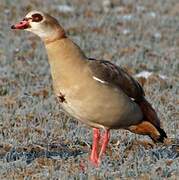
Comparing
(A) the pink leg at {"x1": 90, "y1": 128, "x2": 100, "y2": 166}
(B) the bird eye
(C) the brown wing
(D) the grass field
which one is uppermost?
(B) the bird eye

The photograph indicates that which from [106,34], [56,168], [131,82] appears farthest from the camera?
[106,34]

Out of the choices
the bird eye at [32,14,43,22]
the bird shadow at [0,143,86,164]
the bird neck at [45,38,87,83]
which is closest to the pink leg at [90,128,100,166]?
the bird shadow at [0,143,86,164]

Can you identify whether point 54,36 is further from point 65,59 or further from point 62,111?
point 62,111

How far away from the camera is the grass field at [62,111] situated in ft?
22.3

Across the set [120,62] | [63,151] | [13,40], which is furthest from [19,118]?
[13,40]

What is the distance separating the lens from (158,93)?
11016 mm

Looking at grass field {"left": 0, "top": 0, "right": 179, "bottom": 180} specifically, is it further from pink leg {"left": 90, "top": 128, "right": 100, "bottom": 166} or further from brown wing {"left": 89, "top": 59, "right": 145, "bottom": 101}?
brown wing {"left": 89, "top": 59, "right": 145, "bottom": 101}

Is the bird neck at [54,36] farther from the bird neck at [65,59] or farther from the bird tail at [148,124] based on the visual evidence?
the bird tail at [148,124]

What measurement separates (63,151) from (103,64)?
128cm

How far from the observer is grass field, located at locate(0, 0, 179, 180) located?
679 centimetres

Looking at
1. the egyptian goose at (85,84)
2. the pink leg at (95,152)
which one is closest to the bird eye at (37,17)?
the egyptian goose at (85,84)

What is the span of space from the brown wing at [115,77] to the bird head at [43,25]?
0.43 meters

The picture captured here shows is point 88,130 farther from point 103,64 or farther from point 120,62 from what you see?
point 120,62

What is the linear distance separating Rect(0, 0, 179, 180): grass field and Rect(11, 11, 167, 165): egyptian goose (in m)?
0.43
